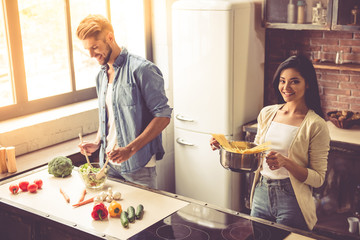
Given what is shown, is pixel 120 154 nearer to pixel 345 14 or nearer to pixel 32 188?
pixel 32 188

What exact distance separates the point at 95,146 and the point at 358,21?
2281 mm

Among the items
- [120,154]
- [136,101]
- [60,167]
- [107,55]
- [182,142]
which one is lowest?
[182,142]

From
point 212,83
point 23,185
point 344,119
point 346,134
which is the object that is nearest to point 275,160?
point 23,185

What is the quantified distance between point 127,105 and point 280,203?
A: 1.03 metres

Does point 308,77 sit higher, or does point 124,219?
point 308,77

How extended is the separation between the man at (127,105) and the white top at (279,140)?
636mm

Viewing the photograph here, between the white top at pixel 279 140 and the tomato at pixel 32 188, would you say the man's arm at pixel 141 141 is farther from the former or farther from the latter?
the white top at pixel 279 140

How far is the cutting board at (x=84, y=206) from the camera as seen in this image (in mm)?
2289

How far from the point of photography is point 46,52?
156 inches

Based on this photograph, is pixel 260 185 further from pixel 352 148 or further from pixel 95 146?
pixel 352 148

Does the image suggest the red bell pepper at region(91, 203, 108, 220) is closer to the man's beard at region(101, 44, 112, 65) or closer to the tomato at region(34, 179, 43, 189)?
the tomato at region(34, 179, 43, 189)

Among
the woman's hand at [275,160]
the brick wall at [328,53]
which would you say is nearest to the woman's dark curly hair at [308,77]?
the woman's hand at [275,160]

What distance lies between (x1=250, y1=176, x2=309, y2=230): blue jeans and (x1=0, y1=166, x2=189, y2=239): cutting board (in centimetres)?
41

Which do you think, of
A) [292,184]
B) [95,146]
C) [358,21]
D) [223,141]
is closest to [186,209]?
[223,141]
